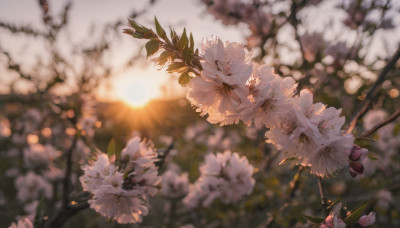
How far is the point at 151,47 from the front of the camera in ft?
3.46

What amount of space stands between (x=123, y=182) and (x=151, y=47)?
2.79ft

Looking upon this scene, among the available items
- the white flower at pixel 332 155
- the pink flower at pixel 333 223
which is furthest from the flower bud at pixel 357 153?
the pink flower at pixel 333 223

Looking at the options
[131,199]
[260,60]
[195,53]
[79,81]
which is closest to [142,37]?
[195,53]

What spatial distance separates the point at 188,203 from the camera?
144 inches

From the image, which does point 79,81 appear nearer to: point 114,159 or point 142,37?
point 114,159

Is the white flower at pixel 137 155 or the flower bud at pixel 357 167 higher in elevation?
the white flower at pixel 137 155

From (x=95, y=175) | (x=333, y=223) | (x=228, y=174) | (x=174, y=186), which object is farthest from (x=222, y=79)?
(x=174, y=186)

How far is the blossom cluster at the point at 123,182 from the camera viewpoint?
148 cm

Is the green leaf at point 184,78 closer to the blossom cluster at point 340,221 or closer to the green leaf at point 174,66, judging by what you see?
the green leaf at point 174,66

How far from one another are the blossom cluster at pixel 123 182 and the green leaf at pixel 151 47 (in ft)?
2.52

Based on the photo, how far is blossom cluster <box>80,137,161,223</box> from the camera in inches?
58.4

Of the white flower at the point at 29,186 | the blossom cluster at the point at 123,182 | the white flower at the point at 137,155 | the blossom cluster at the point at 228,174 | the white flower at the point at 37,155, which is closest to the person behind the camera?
the blossom cluster at the point at 123,182

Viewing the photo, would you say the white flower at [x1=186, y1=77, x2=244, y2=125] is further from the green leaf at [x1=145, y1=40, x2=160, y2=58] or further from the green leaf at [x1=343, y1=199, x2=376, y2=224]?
the green leaf at [x1=343, y1=199, x2=376, y2=224]

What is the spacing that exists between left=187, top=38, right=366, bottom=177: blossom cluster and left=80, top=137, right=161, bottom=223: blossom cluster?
662mm
